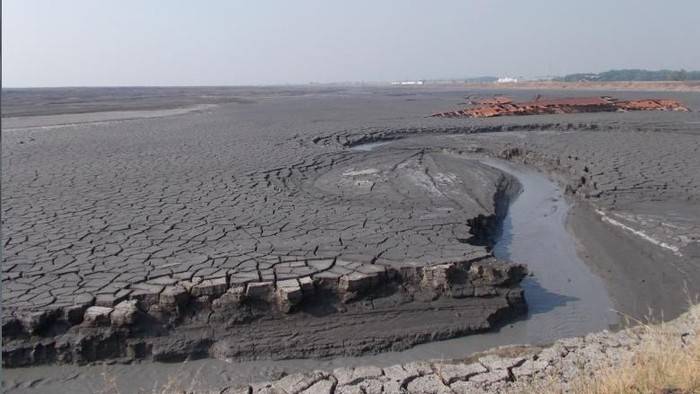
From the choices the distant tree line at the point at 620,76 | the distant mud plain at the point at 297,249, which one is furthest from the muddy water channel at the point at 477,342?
the distant tree line at the point at 620,76

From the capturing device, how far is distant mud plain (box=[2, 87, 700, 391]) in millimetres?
4641

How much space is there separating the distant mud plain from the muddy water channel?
0.09 m

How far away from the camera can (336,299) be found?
5094 millimetres

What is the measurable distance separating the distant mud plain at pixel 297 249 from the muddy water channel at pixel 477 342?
0.29 ft

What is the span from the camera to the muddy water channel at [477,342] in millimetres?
4176

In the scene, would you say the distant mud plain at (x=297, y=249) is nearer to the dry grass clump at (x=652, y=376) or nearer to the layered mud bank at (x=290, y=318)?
the layered mud bank at (x=290, y=318)

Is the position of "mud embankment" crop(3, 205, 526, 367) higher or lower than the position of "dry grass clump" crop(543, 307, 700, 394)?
lower

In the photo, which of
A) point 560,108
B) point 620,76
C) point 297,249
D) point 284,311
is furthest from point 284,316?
point 620,76

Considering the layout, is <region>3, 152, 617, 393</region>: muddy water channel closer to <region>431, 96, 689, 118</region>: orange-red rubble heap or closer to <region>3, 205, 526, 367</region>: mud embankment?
<region>3, 205, 526, 367</region>: mud embankment

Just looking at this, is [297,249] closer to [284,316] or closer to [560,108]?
[284,316]

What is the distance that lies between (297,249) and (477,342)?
232cm

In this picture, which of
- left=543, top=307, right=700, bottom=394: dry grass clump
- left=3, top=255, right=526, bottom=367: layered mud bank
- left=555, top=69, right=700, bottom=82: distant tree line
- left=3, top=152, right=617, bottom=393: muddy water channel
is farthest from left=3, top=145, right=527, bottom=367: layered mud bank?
left=555, top=69, right=700, bottom=82: distant tree line

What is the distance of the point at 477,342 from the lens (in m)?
4.74

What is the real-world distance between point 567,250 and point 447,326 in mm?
3366
